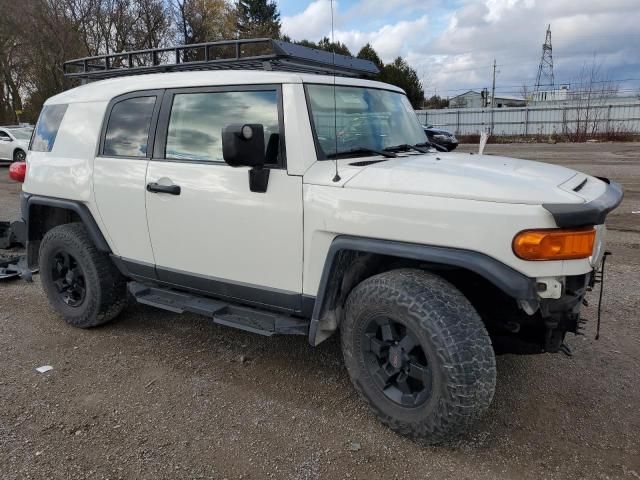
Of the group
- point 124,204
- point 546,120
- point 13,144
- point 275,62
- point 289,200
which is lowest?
point 13,144

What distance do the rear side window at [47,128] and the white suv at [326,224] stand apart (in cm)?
3

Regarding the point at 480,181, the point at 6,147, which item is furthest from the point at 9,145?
the point at 480,181

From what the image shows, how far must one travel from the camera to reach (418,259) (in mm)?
2736

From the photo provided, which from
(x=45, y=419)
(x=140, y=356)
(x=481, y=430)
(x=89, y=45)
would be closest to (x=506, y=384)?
(x=481, y=430)

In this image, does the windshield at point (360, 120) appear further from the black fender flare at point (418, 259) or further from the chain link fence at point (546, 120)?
the chain link fence at point (546, 120)

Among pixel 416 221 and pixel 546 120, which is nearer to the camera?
pixel 416 221

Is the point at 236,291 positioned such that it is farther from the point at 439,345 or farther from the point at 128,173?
the point at 439,345

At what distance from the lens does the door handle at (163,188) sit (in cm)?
358

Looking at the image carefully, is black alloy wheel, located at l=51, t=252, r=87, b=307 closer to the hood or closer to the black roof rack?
the black roof rack

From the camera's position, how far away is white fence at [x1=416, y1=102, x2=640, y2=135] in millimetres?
32031

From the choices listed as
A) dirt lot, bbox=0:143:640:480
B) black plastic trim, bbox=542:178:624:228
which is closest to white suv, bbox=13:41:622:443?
black plastic trim, bbox=542:178:624:228

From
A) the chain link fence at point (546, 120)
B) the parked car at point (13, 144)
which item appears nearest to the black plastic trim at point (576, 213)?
the parked car at point (13, 144)

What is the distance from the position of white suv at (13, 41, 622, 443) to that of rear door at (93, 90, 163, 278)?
0.01m

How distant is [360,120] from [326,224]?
99cm
